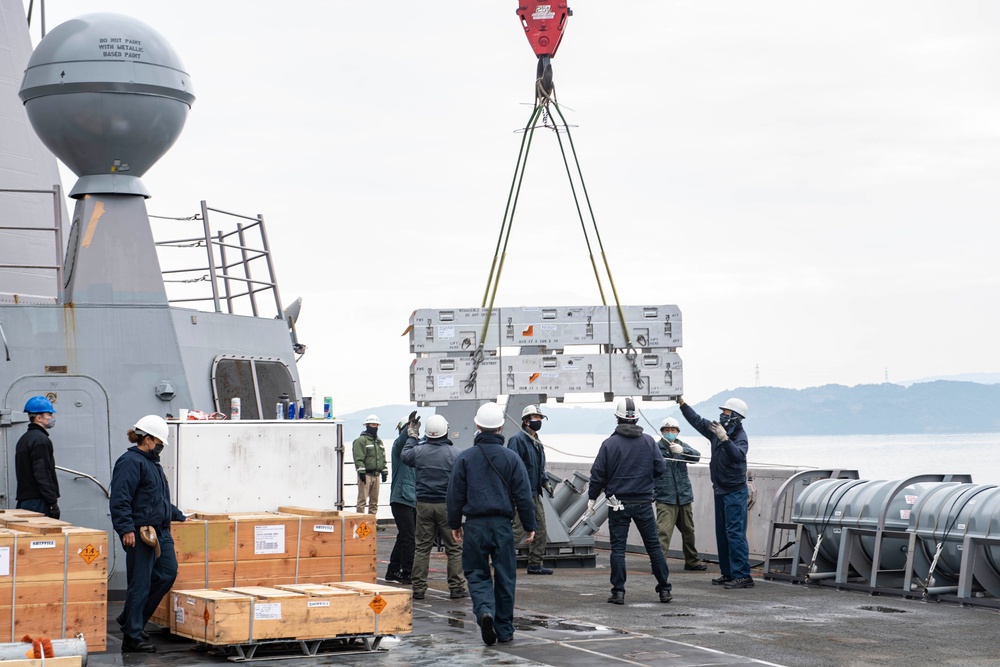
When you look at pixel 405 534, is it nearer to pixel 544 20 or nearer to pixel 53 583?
pixel 53 583

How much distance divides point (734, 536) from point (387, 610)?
16.6 feet

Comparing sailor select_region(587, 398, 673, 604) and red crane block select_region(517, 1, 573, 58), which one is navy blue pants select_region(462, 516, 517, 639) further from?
red crane block select_region(517, 1, 573, 58)

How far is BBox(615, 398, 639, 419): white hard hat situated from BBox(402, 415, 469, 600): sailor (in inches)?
66.6

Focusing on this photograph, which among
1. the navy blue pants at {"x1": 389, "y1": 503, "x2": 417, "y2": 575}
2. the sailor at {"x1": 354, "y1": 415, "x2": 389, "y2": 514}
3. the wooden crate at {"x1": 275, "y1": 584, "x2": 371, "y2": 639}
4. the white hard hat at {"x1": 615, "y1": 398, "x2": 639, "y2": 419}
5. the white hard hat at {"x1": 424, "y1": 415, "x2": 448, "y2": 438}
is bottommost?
the wooden crate at {"x1": 275, "y1": 584, "x2": 371, "y2": 639}

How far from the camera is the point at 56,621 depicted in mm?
8961

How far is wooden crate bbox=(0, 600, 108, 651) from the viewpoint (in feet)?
28.8

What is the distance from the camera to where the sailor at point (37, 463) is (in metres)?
10.7

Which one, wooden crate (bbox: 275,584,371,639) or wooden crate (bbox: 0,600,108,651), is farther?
wooden crate (bbox: 275,584,371,639)

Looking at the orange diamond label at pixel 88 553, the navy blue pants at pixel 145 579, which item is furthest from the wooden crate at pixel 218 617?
the orange diamond label at pixel 88 553

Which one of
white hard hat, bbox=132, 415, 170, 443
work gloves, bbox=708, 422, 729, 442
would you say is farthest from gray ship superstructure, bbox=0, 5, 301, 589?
work gloves, bbox=708, 422, 729, 442

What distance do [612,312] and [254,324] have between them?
515 centimetres

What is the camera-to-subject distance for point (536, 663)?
348 inches

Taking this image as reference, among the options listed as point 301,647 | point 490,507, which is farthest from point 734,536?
point 301,647

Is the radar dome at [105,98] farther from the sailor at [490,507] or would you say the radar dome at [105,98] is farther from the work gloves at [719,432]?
the work gloves at [719,432]
